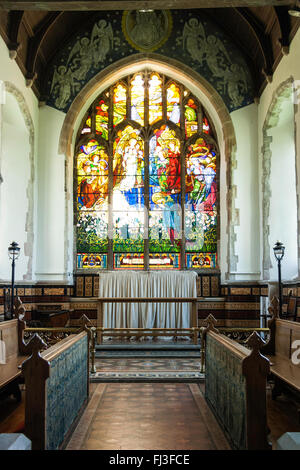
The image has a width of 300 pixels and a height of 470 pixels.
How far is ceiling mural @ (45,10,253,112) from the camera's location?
1188 cm

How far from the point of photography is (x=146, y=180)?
40.6 ft

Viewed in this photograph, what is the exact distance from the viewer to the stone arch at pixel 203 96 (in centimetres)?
1159

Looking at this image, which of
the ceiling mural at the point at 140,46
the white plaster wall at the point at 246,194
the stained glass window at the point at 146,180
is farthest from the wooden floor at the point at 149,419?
the ceiling mural at the point at 140,46

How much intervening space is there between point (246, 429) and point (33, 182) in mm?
8821

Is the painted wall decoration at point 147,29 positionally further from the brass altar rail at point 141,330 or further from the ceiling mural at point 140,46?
the brass altar rail at point 141,330

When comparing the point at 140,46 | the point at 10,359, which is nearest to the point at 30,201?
the point at 140,46

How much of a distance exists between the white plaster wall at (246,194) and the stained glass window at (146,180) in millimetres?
881

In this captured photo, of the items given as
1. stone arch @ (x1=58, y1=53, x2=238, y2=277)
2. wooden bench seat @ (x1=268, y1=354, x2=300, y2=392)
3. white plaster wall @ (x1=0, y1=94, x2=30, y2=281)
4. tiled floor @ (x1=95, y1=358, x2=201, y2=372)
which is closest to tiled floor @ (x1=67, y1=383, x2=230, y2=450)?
wooden bench seat @ (x1=268, y1=354, x2=300, y2=392)

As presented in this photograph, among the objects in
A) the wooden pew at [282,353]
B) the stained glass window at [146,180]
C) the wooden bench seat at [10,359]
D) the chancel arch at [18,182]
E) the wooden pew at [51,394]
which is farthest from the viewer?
the stained glass window at [146,180]

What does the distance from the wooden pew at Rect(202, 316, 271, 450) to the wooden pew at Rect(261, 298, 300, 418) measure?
2.13 ft

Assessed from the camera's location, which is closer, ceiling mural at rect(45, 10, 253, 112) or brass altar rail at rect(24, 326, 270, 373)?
brass altar rail at rect(24, 326, 270, 373)

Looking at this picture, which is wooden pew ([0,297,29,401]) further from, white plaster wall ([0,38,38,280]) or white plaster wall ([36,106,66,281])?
white plaster wall ([36,106,66,281])

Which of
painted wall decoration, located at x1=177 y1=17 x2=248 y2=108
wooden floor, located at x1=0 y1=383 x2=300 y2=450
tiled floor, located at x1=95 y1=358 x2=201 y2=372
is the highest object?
painted wall decoration, located at x1=177 y1=17 x2=248 y2=108
